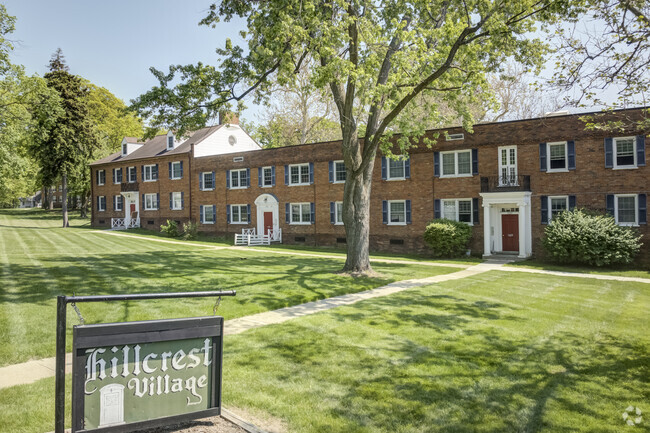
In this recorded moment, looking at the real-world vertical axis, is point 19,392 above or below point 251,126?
below

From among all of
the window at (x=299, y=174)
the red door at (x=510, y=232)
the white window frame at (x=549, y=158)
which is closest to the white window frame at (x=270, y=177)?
the window at (x=299, y=174)

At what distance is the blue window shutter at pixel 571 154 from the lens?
21.6 metres

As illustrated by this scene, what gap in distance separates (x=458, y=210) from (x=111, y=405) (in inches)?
911

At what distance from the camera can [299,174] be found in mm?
30797

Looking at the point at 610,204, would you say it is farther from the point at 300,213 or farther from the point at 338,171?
the point at 300,213

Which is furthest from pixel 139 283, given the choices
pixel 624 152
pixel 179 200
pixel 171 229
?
pixel 179 200

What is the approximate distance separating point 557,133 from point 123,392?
2313 cm

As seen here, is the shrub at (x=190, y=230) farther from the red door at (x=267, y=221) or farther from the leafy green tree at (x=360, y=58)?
the leafy green tree at (x=360, y=58)

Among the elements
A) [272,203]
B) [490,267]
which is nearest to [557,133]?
[490,267]

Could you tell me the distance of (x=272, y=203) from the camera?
32.1m

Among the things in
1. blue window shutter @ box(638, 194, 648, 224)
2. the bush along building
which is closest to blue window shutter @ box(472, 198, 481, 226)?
the bush along building

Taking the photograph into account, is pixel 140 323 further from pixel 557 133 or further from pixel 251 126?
pixel 251 126

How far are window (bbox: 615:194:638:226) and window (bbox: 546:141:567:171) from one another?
284 cm

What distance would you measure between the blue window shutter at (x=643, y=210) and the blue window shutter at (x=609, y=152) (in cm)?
192
